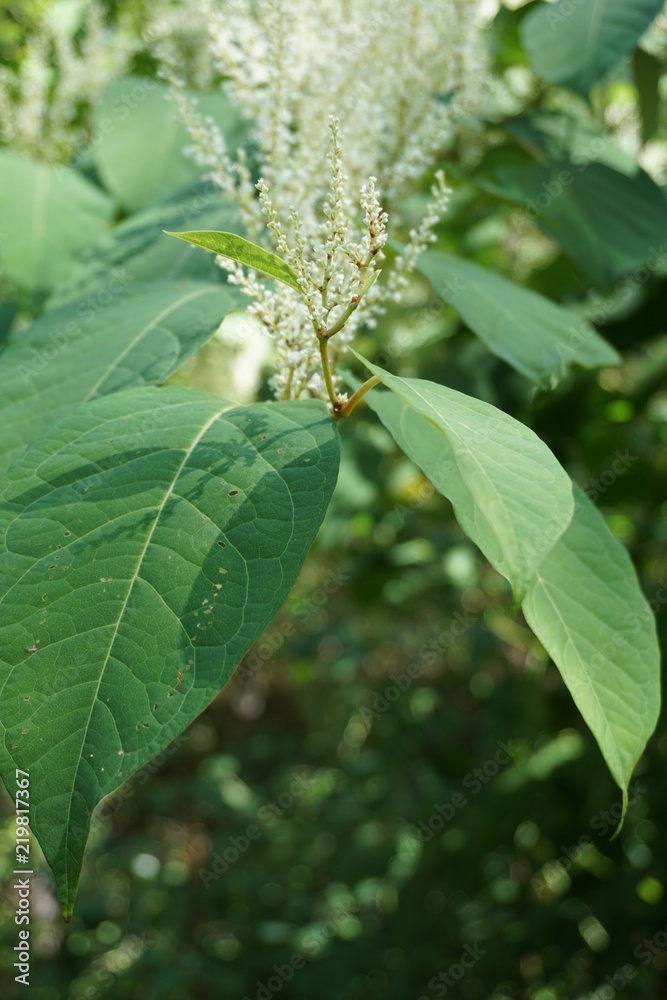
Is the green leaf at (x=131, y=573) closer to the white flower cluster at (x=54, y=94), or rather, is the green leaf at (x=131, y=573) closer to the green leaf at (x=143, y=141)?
the green leaf at (x=143, y=141)

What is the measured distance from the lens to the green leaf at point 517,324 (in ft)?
3.21

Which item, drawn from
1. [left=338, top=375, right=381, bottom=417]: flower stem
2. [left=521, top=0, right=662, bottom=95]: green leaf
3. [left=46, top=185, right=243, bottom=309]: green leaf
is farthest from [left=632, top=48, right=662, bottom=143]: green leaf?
[left=338, top=375, right=381, bottom=417]: flower stem

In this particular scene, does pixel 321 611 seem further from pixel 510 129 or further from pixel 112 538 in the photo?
pixel 112 538

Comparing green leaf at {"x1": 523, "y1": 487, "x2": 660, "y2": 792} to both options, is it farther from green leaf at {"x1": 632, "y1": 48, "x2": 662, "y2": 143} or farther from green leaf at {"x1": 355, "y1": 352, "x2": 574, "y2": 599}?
green leaf at {"x1": 632, "y1": 48, "x2": 662, "y2": 143}

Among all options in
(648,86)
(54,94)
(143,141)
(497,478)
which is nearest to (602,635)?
(497,478)

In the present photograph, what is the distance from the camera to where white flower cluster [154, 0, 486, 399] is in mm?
721

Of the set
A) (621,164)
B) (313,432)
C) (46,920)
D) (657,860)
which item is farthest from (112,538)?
(46,920)

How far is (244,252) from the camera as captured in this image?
644mm

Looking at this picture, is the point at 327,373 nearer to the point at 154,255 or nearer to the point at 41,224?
the point at 154,255

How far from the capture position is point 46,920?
303 cm

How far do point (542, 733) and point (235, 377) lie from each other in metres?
1.27

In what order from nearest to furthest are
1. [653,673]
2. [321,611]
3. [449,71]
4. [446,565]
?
[653,673]
[449,71]
[446,565]
[321,611]

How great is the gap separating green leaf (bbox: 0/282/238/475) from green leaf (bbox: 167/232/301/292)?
205 mm

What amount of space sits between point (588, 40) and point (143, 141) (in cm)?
74
